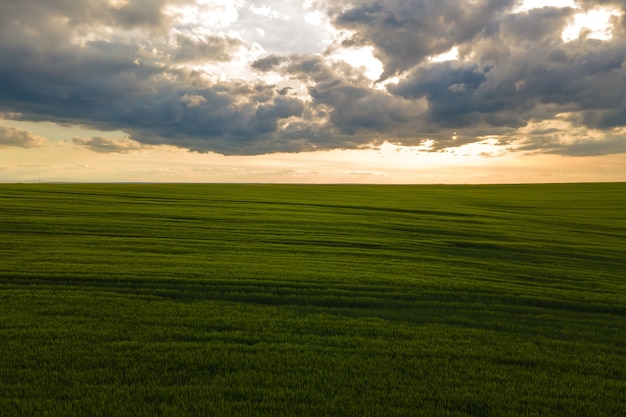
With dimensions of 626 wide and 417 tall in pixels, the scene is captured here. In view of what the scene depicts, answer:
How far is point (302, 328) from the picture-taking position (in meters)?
8.76

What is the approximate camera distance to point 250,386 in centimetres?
637

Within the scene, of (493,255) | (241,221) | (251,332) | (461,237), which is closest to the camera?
(251,332)

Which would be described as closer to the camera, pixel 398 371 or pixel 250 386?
pixel 250 386

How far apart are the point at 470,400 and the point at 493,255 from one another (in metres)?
13.6

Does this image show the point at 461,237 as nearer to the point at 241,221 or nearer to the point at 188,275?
the point at 241,221

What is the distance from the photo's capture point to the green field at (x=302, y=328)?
613 cm

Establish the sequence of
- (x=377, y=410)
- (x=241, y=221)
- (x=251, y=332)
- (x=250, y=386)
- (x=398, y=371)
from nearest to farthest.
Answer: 1. (x=377, y=410)
2. (x=250, y=386)
3. (x=398, y=371)
4. (x=251, y=332)
5. (x=241, y=221)

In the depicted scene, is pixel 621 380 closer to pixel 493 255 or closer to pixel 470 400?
pixel 470 400

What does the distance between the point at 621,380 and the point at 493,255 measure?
39.5 ft

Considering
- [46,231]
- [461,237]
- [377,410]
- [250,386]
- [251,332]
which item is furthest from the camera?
[461,237]

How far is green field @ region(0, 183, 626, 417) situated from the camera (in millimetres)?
6129

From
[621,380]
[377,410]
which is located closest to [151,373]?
[377,410]

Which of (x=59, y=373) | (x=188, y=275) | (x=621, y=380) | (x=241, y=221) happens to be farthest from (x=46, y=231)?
(x=621, y=380)

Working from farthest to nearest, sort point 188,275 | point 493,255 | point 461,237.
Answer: point 461,237 < point 493,255 < point 188,275
